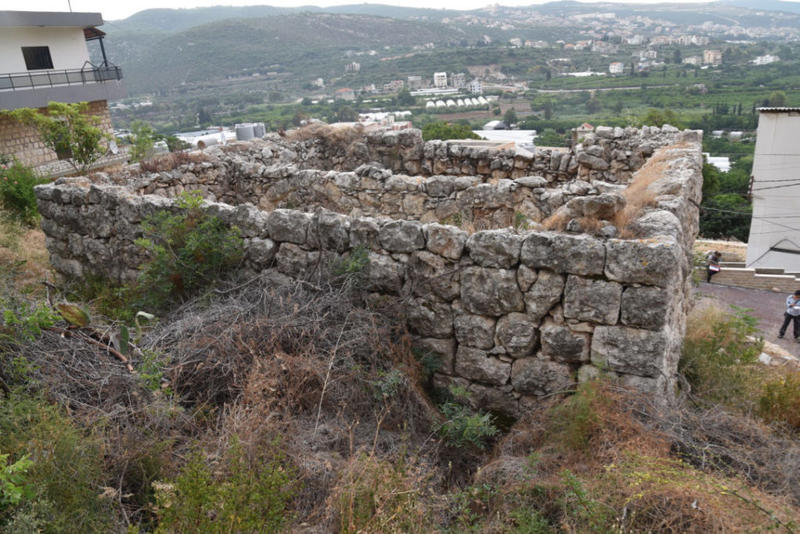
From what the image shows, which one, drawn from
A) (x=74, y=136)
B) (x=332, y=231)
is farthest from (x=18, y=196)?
(x=332, y=231)

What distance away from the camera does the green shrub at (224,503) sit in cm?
270

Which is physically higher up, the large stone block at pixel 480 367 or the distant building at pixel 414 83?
the large stone block at pixel 480 367

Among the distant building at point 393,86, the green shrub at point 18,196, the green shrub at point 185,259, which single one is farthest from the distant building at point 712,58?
the green shrub at point 185,259

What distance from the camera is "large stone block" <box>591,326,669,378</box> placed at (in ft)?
13.7

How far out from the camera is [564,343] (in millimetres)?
4473

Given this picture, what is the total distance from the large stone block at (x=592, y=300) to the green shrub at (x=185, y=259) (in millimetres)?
3345

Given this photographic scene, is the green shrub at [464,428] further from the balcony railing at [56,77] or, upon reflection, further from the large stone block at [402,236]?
the balcony railing at [56,77]

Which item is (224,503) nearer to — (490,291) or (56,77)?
(490,291)

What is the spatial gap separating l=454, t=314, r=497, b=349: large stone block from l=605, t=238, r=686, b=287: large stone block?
1115 millimetres

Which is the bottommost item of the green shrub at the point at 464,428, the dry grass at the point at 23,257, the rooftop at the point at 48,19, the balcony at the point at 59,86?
the green shrub at the point at 464,428

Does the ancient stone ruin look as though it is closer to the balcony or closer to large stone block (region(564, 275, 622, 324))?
large stone block (region(564, 275, 622, 324))

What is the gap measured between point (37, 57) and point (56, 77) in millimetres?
1458

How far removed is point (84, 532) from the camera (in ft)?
9.41

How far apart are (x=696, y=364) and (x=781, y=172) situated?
1812 centimetres
